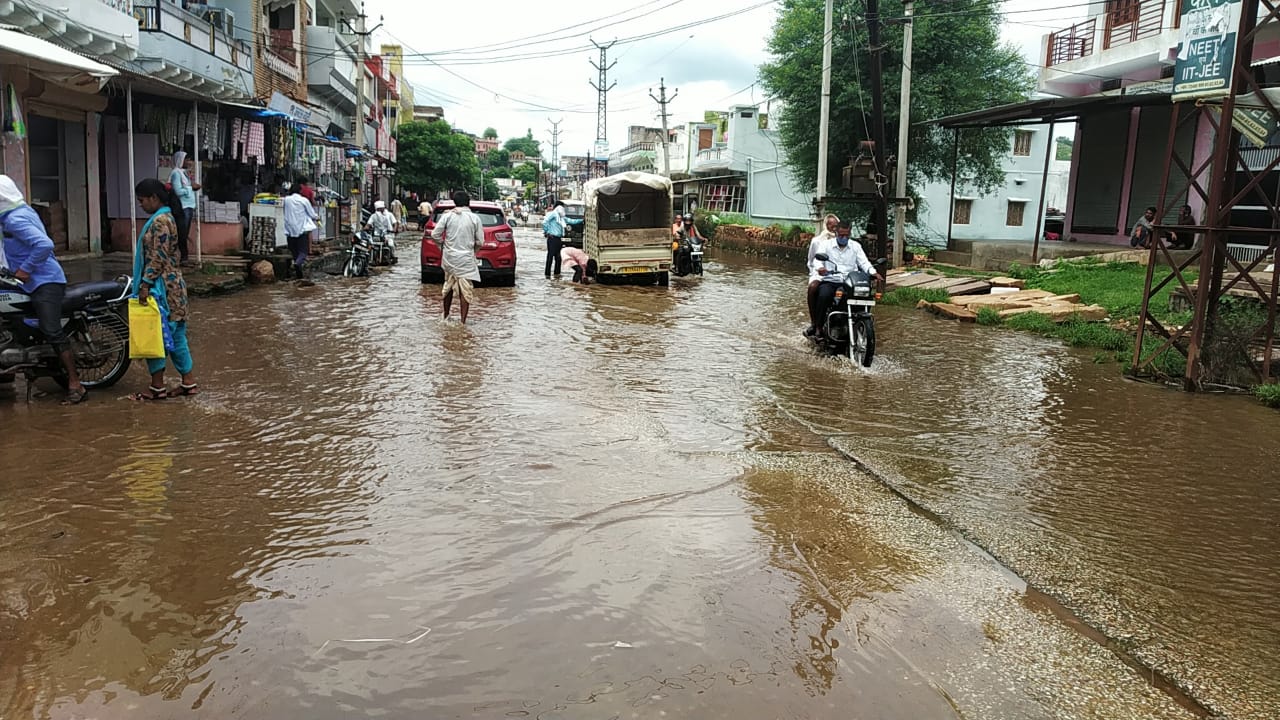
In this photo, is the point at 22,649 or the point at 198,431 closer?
the point at 22,649

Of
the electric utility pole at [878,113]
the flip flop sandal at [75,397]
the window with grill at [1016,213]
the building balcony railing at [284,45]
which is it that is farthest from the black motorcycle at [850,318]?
the window with grill at [1016,213]

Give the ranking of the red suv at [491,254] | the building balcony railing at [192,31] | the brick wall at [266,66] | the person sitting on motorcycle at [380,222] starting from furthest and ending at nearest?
1. the brick wall at [266,66]
2. the person sitting on motorcycle at [380,222]
3. the red suv at [491,254]
4. the building balcony railing at [192,31]

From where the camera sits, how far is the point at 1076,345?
12.5 m

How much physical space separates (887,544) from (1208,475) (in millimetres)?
2925

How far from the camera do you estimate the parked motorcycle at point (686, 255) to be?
73.4ft

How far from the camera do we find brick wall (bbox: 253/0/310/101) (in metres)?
25.3

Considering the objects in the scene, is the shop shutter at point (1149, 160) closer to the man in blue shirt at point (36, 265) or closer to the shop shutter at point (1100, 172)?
the shop shutter at point (1100, 172)

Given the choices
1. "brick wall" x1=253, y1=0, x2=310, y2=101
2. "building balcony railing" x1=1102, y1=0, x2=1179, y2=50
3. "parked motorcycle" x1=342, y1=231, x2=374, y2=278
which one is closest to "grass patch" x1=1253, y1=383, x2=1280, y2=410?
"building balcony railing" x1=1102, y1=0, x2=1179, y2=50

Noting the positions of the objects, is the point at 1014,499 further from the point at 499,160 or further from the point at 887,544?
the point at 499,160

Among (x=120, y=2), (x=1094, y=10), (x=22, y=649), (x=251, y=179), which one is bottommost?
(x=22, y=649)

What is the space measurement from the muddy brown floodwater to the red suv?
9321mm

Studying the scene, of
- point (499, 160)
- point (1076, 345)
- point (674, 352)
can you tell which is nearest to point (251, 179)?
point (674, 352)

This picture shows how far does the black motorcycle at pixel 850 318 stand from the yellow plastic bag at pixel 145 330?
22.2 ft

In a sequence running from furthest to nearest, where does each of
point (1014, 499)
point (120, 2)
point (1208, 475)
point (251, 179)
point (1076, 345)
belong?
point (251, 179) < point (120, 2) < point (1076, 345) < point (1208, 475) < point (1014, 499)
